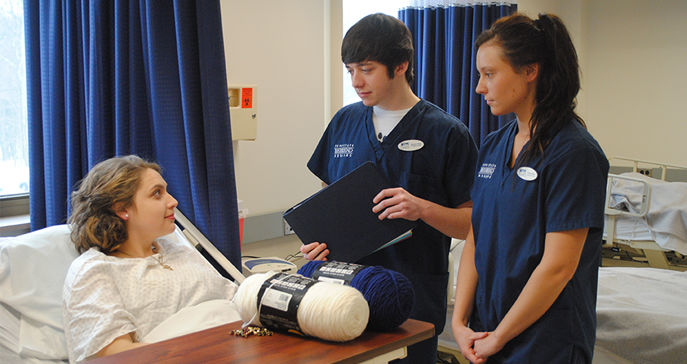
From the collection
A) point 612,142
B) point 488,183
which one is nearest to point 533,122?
point 488,183

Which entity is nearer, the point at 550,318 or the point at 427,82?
the point at 550,318

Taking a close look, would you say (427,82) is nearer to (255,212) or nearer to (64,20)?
(255,212)

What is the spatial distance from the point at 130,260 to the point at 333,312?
2.94 ft

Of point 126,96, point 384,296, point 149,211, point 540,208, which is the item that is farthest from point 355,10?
point 384,296

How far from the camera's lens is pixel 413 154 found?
1.69 metres

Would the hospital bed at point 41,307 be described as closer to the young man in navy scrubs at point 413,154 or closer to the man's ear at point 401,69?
the young man in navy scrubs at point 413,154

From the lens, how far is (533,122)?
1.37 metres

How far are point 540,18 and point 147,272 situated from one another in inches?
50.1

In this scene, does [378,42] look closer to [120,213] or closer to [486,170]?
[486,170]

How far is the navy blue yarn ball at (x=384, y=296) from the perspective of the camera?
1.05m

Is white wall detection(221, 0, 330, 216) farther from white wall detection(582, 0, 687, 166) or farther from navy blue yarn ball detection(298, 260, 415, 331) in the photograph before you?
white wall detection(582, 0, 687, 166)

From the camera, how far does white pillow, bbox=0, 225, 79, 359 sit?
5.09 ft

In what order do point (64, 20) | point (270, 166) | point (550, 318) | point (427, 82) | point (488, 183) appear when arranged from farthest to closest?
1. point (427, 82)
2. point (270, 166)
3. point (64, 20)
4. point (488, 183)
5. point (550, 318)

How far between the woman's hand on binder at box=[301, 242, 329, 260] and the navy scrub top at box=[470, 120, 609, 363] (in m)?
0.44
